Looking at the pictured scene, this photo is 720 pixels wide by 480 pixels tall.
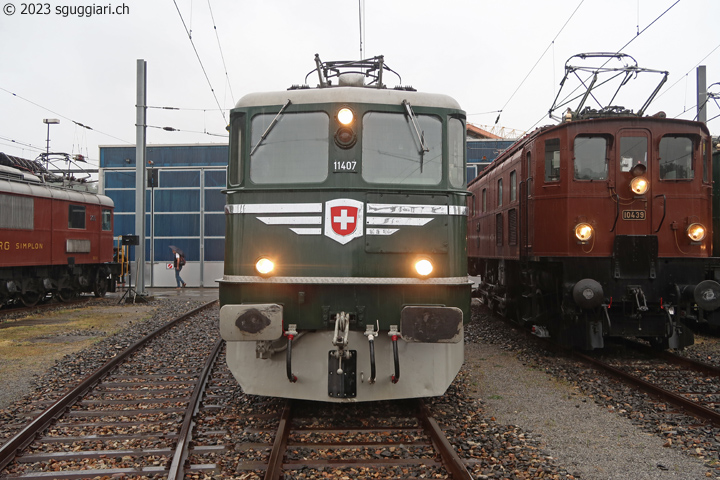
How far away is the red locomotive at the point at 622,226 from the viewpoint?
813cm

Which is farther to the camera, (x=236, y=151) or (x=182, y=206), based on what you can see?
(x=182, y=206)

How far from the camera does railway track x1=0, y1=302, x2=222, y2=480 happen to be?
14.7ft

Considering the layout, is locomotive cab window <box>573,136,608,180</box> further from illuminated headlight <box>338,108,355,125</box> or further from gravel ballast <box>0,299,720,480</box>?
illuminated headlight <box>338,108,355,125</box>

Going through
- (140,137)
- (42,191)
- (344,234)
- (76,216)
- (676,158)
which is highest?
(140,137)

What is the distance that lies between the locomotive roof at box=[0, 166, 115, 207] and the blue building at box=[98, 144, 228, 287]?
21.4 feet

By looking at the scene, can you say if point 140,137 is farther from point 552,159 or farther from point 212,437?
point 212,437

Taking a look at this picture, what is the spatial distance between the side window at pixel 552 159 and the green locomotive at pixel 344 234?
3710 mm

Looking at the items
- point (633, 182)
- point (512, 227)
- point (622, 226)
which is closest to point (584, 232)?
point (622, 226)

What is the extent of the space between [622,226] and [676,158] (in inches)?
54.2

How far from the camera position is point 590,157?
8.63m

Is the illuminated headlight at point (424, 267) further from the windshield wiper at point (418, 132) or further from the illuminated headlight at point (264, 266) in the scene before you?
the illuminated headlight at point (264, 266)

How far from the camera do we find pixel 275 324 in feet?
16.8

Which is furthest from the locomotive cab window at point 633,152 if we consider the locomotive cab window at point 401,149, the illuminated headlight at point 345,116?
the illuminated headlight at point 345,116

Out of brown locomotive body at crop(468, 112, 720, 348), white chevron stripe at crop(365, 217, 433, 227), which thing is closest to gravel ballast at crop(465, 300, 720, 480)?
brown locomotive body at crop(468, 112, 720, 348)
